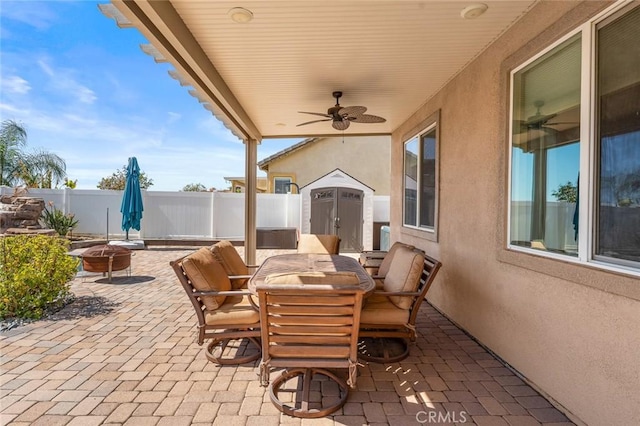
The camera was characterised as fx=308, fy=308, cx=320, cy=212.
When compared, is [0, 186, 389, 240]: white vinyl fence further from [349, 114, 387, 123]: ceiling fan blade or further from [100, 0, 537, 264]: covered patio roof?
[349, 114, 387, 123]: ceiling fan blade

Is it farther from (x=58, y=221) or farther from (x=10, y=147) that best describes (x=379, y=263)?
(x=10, y=147)

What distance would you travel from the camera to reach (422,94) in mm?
4555

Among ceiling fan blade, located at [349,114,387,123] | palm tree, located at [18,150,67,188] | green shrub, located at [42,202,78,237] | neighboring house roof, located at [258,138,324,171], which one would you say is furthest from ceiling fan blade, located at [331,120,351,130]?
palm tree, located at [18,150,67,188]

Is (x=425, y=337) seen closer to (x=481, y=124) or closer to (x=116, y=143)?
(x=481, y=124)

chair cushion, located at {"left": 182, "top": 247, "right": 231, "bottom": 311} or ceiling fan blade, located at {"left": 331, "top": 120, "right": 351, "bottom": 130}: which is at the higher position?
ceiling fan blade, located at {"left": 331, "top": 120, "right": 351, "bottom": 130}

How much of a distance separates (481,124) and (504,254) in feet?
4.59

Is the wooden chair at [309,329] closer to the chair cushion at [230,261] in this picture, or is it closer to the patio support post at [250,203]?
the chair cushion at [230,261]

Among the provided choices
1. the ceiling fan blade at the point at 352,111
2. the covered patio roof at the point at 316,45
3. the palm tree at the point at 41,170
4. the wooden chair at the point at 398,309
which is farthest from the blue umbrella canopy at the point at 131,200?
the wooden chair at the point at 398,309

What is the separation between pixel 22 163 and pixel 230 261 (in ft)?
42.7

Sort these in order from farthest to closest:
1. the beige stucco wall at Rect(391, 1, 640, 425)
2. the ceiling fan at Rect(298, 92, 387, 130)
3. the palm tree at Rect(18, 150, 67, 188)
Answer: the palm tree at Rect(18, 150, 67, 188), the ceiling fan at Rect(298, 92, 387, 130), the beige stucco wall at Rect(391, 1, 640, 425)

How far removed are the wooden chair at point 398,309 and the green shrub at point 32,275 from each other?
403 cm

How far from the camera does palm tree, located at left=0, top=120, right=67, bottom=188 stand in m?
11.2

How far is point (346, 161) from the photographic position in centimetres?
1253

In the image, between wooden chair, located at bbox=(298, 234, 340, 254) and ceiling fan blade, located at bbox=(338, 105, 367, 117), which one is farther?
wooden chair, located at bbox=(298, 234, 340, 254)
